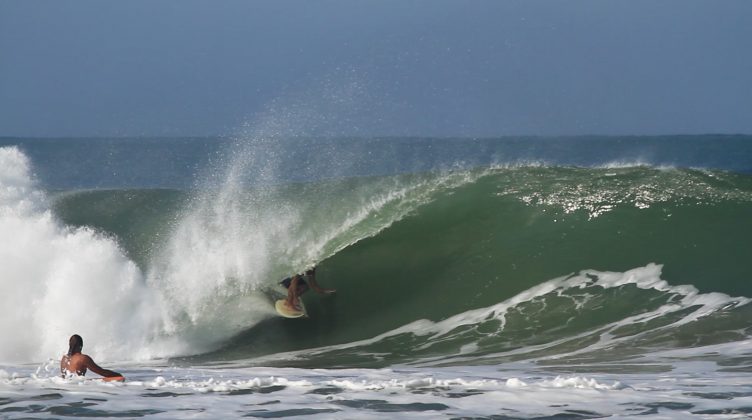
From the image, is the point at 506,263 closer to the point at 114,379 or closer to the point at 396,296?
the point at 396,296

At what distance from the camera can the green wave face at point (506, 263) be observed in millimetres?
10773

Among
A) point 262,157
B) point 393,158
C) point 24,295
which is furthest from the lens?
point 393,158

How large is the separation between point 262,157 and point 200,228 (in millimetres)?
3737

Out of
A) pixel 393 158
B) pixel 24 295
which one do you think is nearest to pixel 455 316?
pixel 24 295

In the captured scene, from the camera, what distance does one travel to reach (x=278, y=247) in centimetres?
1356

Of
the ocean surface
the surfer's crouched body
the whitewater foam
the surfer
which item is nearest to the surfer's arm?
the surfer's crouched body

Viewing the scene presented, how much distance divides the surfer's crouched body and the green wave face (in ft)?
0.51

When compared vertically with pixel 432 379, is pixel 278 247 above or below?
above

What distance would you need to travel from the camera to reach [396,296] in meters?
12.8

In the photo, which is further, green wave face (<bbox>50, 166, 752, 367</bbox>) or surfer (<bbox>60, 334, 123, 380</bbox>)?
green wave face (<bbox>50, 166, 752, 367</bbox>)

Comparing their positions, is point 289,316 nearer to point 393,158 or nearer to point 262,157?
point 262,157

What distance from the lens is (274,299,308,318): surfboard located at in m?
12.0

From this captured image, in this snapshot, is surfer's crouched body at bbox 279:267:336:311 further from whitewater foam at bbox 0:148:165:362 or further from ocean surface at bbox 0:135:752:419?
whitewater foam at bbox 0:148:165:362

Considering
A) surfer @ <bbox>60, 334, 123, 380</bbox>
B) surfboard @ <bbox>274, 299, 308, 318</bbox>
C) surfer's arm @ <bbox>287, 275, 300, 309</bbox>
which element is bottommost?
surfer @ <bbox>60, 334, 123, 380</bbox>
